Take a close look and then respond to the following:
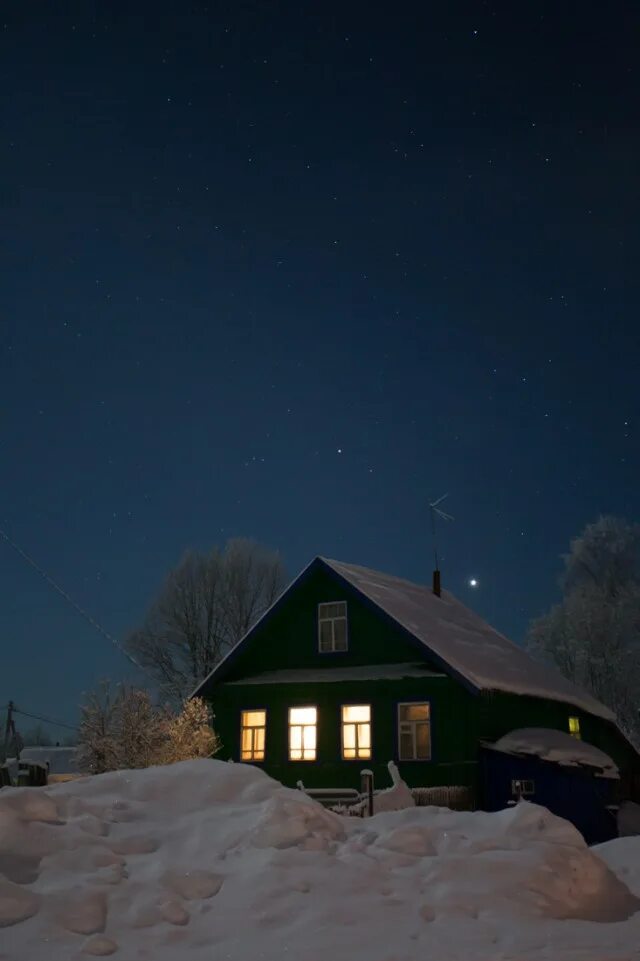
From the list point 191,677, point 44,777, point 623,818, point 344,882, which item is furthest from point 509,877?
point 191,677

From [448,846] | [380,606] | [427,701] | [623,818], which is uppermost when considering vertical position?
[380,606]

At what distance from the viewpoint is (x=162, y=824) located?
888 cm

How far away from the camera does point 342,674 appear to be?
24.1 meters

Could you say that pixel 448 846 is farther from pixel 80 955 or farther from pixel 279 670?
pixel 279 670

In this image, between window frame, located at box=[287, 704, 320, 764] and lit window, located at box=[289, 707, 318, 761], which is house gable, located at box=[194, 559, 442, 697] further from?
lit window, located at box=[289, 707, 318, 761]

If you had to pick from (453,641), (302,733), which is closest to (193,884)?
(302,733)

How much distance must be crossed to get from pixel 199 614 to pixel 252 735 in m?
18.6

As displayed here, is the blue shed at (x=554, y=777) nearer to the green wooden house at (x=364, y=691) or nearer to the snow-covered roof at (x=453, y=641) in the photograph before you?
the green wooden house at (x=364, y=691)

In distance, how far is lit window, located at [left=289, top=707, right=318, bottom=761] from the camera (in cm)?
2411

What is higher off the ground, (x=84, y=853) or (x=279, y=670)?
(x=279, y=670)

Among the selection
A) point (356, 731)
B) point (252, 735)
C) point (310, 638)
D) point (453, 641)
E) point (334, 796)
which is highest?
point (310, 638)

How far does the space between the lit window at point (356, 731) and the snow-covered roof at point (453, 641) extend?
2.56 meters

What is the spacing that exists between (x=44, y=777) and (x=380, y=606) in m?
10.6

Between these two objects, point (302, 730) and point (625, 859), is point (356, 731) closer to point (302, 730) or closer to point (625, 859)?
point (302, 730)
